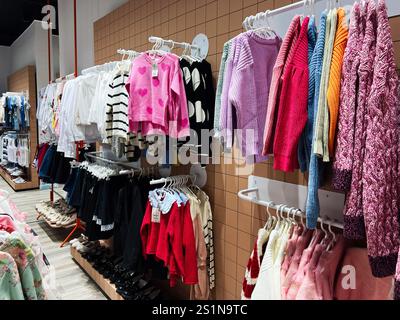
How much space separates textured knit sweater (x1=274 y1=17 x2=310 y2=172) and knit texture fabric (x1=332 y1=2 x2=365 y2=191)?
0.44 ft

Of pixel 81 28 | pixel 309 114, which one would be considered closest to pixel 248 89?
pixel 309 114

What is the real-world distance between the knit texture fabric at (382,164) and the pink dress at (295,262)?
0.37m

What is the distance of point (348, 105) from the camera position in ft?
3.15

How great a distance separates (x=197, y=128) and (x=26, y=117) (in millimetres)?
5312

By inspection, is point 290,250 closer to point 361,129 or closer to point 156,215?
point 361,129

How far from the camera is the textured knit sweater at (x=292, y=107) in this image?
1.08 metres

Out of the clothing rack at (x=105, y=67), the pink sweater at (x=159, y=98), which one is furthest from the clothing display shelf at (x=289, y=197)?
the clothing rack at (x=105, y=67)

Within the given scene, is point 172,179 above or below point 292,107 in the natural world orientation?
below

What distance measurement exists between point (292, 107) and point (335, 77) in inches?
6.5

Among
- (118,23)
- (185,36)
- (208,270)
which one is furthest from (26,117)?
(208,270)

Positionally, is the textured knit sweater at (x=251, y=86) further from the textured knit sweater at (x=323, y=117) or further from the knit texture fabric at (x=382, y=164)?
the knit texture fabric at (x=382, y=164)

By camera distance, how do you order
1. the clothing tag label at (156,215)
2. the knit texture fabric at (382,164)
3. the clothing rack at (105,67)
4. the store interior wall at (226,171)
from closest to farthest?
the knit texture fabric at (382,164)
the store interior wall at (226,171)
the clothing tag label at (156,215)
the clothing rack at (105,67)

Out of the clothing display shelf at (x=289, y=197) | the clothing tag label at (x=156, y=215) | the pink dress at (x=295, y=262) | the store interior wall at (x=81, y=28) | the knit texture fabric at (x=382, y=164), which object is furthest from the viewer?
the store interior wall at (x=81, y=28)
